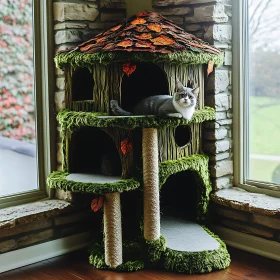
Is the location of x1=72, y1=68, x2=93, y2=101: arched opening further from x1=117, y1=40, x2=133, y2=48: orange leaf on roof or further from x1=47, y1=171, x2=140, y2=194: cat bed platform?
x1=47, y1=171, x2=140, y2=194: cat bed platform

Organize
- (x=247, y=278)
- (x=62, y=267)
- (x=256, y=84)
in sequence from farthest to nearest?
(x=256, y=84)
(x=62, y=267)
(x=247, y=278)

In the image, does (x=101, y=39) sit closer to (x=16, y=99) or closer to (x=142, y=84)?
(x=142, y=84)

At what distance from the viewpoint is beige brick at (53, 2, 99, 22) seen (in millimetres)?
2834

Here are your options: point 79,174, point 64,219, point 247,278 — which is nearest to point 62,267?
point 64,219

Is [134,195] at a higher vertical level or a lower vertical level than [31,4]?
lower

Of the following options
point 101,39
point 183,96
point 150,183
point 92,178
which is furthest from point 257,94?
point 92,178

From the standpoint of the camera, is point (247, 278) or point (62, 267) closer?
point (247, 278)

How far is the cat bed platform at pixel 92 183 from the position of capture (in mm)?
2469

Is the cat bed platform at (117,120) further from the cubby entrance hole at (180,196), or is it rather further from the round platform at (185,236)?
the round platform at (185,236)

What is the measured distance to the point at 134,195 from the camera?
2988 millimetres

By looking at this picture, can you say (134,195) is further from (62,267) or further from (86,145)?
(62,267)

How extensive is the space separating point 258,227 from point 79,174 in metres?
1.13

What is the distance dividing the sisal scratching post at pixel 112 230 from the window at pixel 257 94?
917 mm

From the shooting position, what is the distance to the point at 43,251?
2.85 meters
